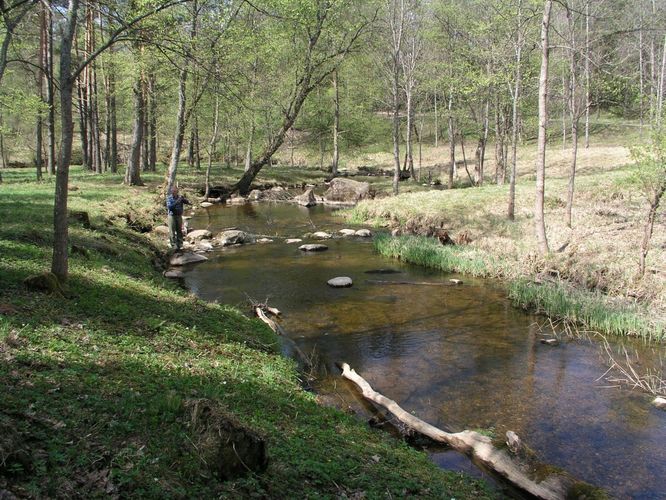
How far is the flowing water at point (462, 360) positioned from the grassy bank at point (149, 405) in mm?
1486

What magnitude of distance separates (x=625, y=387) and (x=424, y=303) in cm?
591

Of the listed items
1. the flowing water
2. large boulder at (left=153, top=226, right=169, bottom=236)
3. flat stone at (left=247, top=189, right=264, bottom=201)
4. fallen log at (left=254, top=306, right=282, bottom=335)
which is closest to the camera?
the flowing water

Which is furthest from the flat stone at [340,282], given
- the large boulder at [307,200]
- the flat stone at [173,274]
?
the large boulder at [307,200]

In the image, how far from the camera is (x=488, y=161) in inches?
1871

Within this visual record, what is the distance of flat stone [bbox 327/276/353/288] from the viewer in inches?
623

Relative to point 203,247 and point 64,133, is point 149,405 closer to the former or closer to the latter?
point 64,133

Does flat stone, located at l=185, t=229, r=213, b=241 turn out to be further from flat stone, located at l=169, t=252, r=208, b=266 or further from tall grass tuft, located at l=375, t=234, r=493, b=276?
tall grass tuft, located at l=375, t=234, r=493, b=276

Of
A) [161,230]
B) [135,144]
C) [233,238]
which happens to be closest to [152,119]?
[135,144]

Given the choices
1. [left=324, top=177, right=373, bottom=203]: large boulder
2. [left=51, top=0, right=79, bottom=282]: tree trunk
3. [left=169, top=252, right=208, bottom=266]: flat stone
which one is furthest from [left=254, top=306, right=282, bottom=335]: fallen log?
[left=324, top=177, right=373, bottom=203]: large boulder

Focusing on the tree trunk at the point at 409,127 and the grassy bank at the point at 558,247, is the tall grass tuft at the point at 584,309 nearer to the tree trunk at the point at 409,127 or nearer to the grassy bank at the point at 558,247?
the grassy bank at the point at 558,247

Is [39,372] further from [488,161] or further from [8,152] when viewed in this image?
[8,152]

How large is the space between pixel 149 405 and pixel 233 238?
16.7m

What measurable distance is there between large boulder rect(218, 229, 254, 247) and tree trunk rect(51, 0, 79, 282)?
1274cm

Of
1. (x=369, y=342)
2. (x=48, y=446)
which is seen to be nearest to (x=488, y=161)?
(x=369, y=342)
